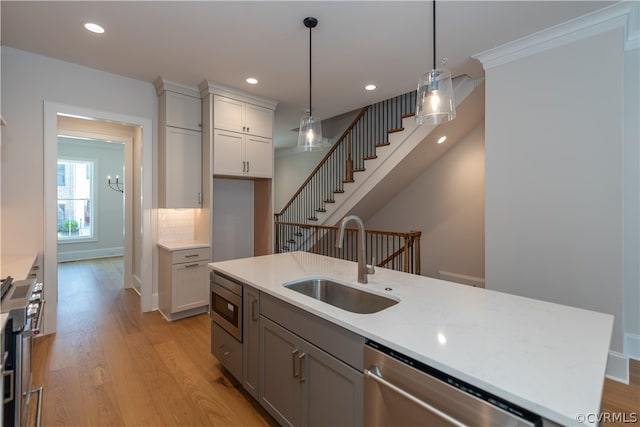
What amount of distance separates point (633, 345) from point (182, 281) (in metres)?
4.45

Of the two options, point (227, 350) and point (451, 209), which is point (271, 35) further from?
point (451, 209)

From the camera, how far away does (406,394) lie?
107cm

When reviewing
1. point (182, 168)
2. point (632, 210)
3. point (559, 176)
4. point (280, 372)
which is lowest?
point (280, 372)

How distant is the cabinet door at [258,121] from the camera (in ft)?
13.2

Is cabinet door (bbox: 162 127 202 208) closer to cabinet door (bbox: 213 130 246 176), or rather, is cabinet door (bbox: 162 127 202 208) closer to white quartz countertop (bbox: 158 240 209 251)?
cabinet door (bbox: 213 130 246 176)

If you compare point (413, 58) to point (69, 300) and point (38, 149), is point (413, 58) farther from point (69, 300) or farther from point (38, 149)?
point (69, 300)

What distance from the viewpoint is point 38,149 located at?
3.02 m

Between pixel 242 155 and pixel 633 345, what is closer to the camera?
pixel 633 345

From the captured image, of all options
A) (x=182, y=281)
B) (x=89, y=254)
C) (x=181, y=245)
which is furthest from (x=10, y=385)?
(x=89, y=254)

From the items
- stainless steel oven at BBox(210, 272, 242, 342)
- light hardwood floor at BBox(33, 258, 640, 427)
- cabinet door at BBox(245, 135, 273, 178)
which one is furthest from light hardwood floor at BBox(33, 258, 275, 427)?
cabinet door at BBox(245, 135, 273, 178)

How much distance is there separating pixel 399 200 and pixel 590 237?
345cm

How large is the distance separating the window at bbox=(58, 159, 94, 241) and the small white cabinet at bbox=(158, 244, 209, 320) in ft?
16.8

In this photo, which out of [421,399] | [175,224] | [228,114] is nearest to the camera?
[421,399]

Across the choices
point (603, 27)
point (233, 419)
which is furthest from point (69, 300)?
point (603, 27)
